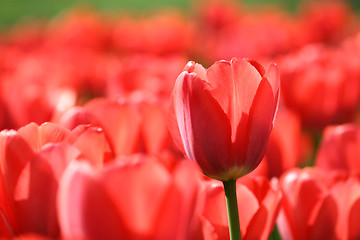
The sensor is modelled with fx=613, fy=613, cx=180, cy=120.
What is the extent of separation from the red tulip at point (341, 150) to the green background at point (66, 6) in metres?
5.98

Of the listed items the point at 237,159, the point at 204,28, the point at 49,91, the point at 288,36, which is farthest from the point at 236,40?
the point at 237,159

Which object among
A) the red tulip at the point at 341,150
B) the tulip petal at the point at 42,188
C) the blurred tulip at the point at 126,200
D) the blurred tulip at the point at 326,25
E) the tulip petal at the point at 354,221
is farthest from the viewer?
the blurred tulip at the point at 326,25

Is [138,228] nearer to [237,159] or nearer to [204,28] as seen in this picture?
[237,159]

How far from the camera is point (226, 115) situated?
0.54 meters

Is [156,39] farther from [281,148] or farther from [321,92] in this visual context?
[281,148]

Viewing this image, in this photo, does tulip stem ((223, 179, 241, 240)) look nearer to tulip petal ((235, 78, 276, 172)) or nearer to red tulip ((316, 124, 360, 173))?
tulip petal ((235, 78, 276, 172))

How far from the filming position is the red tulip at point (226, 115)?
533 millimetres

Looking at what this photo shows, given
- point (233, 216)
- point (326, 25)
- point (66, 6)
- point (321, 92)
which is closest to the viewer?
point (233, 216)

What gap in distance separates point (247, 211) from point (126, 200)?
19 cm

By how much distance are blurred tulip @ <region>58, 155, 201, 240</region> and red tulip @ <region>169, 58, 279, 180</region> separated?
113mm

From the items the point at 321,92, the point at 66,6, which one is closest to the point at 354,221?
the point at 321,92

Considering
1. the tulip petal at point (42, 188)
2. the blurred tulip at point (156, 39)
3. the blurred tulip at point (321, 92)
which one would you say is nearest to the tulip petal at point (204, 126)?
the tulip petal at point (42, 188)

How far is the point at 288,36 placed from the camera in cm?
219

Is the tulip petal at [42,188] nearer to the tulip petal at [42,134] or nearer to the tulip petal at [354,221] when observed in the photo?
the tulip petal at [42,134]
